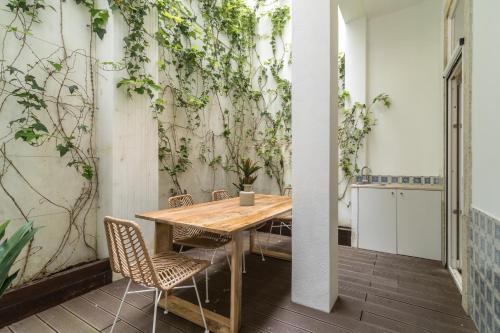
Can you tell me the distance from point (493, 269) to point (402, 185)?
2.02 metres

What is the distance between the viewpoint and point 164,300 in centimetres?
197

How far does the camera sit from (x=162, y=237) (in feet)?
6.39

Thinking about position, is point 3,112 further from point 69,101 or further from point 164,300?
point 164,300

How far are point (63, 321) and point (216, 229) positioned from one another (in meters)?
1.38

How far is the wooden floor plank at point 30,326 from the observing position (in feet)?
5.58

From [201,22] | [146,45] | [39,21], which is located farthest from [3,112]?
[201,22]

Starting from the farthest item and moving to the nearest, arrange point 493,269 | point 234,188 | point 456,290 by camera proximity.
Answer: point 234,188
point 456,290
point 493,269

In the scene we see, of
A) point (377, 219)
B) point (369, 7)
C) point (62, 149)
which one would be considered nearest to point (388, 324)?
point (377, 219)

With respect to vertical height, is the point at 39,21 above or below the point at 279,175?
above

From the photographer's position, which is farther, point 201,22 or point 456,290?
point 201,22

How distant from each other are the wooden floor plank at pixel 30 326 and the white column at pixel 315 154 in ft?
6.00

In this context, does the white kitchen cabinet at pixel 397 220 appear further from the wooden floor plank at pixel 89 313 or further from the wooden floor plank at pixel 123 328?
the wooden floor plank at pixel 89 313

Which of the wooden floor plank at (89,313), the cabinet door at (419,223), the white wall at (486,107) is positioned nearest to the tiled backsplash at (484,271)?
the white wall at (486,107)

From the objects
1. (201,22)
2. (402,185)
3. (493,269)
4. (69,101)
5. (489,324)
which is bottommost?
(489,324)
